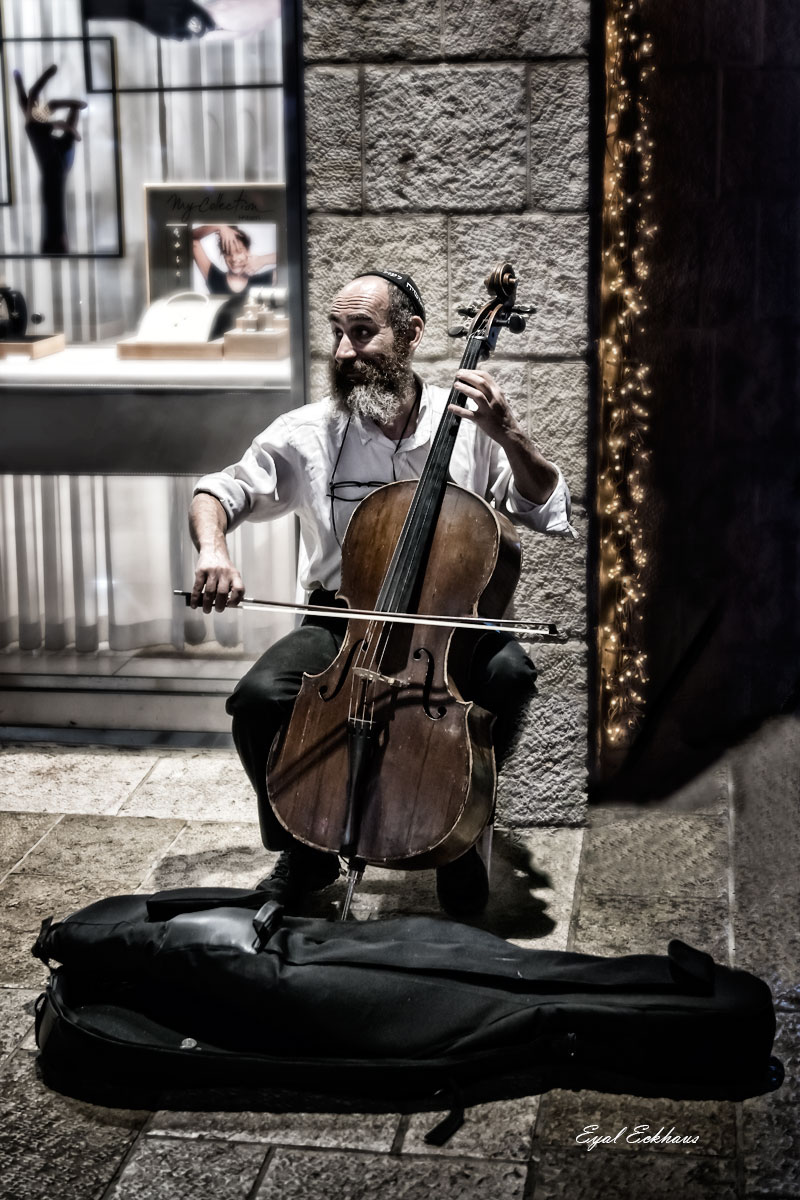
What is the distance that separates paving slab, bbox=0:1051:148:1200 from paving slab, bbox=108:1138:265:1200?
3cm

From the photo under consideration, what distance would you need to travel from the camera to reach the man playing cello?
9.55ft

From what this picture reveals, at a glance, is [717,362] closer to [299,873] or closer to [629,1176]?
[299,873]

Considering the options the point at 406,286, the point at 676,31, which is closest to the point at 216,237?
the point at 406,286

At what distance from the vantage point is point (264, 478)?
315cm

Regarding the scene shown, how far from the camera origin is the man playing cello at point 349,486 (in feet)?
9.55

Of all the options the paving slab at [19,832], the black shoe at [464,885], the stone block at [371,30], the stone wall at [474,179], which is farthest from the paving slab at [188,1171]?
the stone block at [371,30]

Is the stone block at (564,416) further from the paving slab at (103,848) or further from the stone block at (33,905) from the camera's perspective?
the stone block at (33,905)

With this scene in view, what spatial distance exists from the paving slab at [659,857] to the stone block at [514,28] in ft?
5.86

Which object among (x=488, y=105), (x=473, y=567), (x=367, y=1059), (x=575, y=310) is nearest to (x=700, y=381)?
(x=575, y=310)

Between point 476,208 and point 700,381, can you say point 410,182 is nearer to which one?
point 476,208

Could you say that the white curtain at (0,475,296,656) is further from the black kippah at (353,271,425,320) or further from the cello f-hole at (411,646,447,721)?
the cello f-hole at (411,646,447,721)

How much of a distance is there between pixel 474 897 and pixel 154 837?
842 mm

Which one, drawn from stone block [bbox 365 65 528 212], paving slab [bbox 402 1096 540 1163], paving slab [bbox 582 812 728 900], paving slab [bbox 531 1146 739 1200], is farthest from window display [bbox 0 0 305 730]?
paving slab [bbox 531 1146 739 1200]

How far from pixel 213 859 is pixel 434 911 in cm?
55
